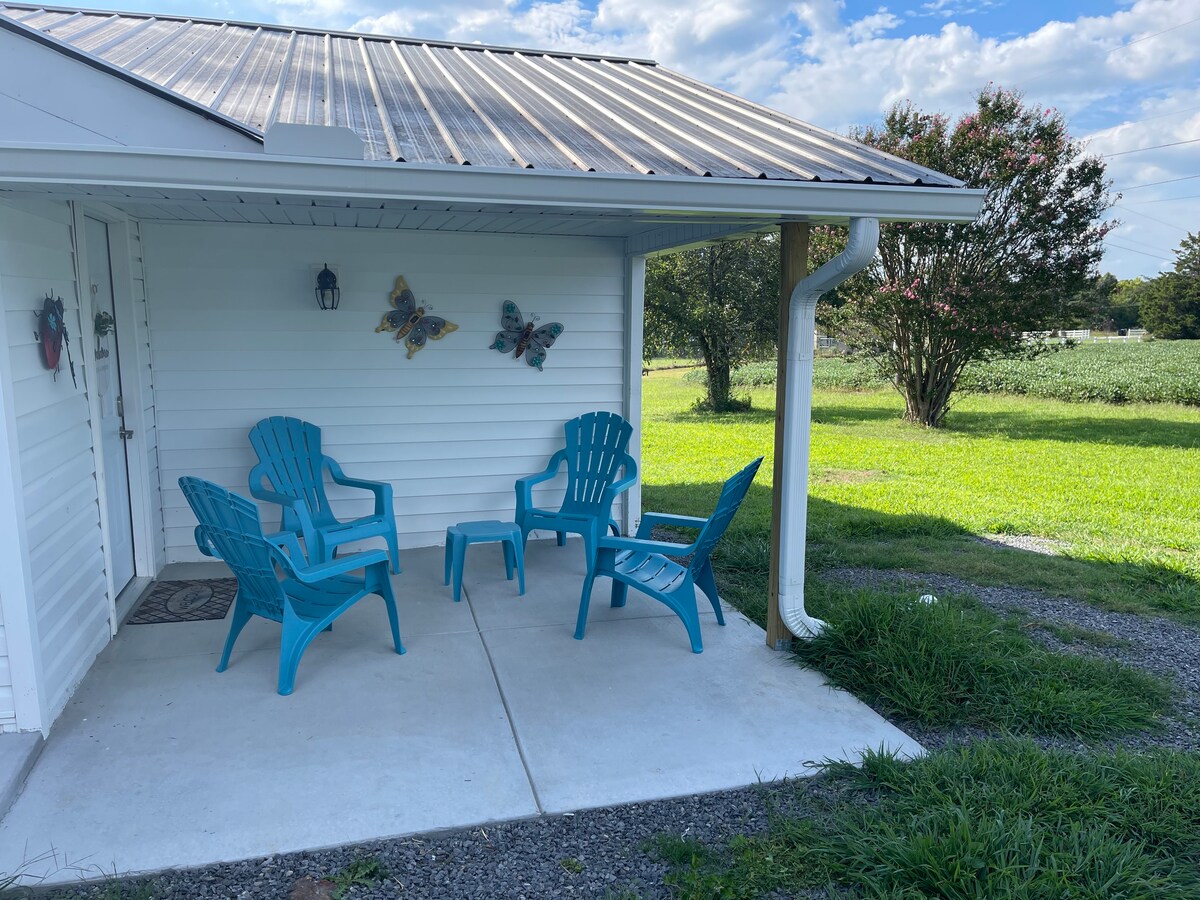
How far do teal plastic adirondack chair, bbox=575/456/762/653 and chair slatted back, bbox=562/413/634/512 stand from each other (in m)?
1.16

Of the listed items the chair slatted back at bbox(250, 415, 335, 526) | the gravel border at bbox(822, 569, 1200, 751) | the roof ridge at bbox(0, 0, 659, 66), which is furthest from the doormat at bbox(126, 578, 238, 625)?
the roof ridge at bbox(0, 0, 659, 66)

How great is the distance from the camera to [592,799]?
8.72 feet

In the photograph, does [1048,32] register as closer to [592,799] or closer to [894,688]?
[894,688]

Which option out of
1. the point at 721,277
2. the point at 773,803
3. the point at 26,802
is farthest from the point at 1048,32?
the point at 26,802

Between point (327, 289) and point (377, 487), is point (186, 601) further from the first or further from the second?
point (327, 289)

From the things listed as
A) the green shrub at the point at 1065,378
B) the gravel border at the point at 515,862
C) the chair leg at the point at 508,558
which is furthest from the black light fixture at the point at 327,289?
the green shrub at the point at 1065,378

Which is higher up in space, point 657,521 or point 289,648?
point 657,521

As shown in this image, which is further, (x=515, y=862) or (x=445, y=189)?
(x=445, y=189)

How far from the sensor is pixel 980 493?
7.54 meters

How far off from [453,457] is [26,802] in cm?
326

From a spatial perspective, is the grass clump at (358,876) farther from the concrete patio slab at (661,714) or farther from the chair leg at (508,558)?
the chair leg at (508,558)

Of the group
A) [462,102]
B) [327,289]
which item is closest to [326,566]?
[327,289]

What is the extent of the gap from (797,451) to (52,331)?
9.95 ft

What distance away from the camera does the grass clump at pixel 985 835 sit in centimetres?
218
